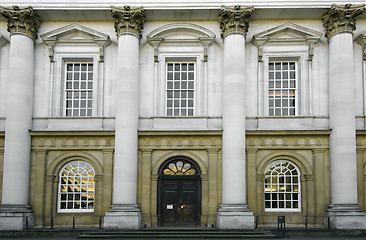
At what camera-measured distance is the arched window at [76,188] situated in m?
21.0

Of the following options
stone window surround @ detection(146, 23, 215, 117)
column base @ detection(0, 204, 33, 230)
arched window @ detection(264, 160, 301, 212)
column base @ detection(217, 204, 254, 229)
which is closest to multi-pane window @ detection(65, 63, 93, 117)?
stone window surround @ detection(146, 23, 215, 117)

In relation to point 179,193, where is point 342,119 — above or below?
above

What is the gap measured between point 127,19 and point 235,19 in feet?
16.9

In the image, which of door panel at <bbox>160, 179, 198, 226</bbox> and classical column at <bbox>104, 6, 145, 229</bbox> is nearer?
classical column at <bbox>104, 6, 145, 229</bbox>

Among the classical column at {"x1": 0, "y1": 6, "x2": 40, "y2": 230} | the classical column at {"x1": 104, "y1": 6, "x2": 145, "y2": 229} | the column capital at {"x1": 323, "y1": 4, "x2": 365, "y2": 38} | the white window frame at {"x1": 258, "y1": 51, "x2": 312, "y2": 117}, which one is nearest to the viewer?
the classical column at {"x1": 104, "y1": 6, "x2": 145, "y2": 229}

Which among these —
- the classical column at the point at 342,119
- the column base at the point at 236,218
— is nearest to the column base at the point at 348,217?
the classical column at the point at 342,119

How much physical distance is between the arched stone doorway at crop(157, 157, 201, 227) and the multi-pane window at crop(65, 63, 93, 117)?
195 inches

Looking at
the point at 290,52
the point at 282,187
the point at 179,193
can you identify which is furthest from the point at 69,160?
the point at 290,52

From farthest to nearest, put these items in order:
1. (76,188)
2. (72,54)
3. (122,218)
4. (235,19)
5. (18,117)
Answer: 1. (72,54)
2. (76,188)
3. (235,19)
4. (18,117)
5. (122,218)

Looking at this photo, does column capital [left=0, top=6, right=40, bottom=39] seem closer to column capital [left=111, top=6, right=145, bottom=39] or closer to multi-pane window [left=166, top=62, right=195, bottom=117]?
column capital [left=111, top=6, right=145, bottom=39]

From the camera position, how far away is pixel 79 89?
2161cm

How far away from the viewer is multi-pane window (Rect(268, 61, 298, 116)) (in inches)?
845

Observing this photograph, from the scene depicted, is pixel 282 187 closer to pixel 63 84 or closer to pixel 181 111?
pixel 181 111

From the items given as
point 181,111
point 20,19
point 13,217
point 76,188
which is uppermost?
point 20,19
